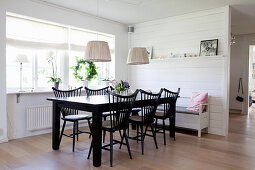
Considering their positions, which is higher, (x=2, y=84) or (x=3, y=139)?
(x=2, y=84)

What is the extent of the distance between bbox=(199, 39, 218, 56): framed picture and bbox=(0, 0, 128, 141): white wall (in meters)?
2.23

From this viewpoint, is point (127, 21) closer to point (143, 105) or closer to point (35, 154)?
point (143, 105)

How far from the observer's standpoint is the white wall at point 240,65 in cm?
724

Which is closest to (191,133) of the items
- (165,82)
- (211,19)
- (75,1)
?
(165,82)

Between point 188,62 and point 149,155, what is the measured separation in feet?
8.82

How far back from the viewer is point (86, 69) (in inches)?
208

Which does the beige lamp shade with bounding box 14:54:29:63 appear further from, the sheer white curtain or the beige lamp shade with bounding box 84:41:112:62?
the beige lamp shade with bounding box 84:41:112:62

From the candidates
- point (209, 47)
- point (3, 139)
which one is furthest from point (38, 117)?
point (209, 47)

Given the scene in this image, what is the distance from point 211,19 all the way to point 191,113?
83.1 inches

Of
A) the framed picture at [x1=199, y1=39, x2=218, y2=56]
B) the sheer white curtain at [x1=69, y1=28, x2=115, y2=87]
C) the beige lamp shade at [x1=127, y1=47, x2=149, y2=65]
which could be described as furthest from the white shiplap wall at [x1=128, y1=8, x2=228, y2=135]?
the beige lamp shade at [x1=127, y1=47, x2=149, y2=65]

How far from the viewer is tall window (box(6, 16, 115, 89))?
422 centimetres

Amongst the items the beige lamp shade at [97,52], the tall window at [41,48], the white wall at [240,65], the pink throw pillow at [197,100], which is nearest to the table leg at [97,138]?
the beige lamp shade at [97,52]

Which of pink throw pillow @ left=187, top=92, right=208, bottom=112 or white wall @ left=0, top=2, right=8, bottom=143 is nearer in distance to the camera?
white wall @ left=0, top=2, right=8, bottom=143

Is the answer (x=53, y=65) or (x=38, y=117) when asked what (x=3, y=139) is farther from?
(x=53, y=65)
